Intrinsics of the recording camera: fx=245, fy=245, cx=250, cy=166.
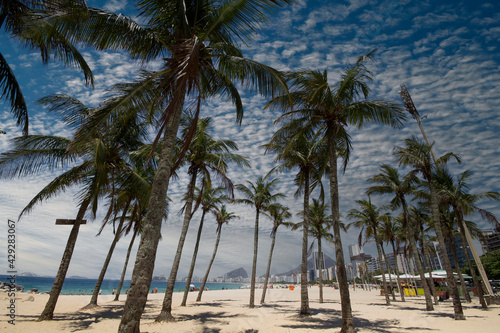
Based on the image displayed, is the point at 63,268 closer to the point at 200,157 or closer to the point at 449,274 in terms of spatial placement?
the point at 200,157

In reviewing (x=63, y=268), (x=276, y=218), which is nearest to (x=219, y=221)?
(x=276, y=218)

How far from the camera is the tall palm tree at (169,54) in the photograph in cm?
507

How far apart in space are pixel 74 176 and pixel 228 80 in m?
8.26

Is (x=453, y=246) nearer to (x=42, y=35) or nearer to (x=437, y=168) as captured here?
(x=437, y=168)

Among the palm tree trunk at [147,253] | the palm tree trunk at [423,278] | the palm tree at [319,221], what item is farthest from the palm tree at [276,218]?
the palm tree trunk at [147,253]

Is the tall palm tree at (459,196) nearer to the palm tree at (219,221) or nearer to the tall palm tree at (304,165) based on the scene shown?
the tall palm tree at (304,165)

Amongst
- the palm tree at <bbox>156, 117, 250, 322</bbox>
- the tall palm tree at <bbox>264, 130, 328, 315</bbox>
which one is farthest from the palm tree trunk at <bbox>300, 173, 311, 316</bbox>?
the palm tree at <bbox>156, 117, 250, 322</bbox>

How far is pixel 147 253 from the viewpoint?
4902mm

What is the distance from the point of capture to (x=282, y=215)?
75.6ft

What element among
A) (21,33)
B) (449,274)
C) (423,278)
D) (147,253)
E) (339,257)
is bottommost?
(423,278)

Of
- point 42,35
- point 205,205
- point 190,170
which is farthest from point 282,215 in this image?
point 42,35

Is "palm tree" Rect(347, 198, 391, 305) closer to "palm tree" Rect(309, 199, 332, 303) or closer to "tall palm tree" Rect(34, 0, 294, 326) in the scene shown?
"palm tree" Rect(309, 199, 332, 303)

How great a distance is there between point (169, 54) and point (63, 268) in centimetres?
929

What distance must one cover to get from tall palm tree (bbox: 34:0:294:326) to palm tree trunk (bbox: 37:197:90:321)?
6.52 metres
